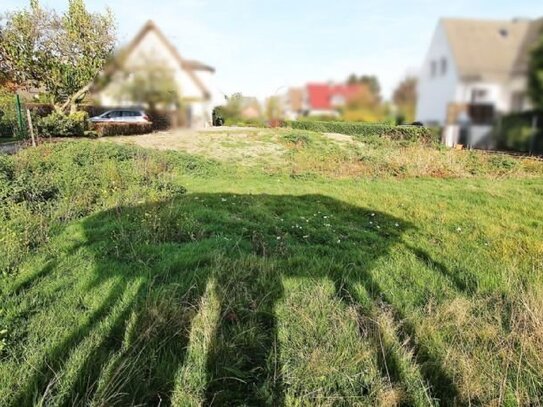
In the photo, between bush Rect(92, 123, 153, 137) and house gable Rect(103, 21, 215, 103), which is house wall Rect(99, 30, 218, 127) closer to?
house gable Rect(103, 21, 215, 103)

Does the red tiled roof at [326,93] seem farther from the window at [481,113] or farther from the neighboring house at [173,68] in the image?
the neighboring house at [173,68]

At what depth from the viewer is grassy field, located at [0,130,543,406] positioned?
186 cm

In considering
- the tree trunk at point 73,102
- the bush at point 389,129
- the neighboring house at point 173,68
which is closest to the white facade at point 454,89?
the bush at point 389,129

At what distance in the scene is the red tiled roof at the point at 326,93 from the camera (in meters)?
2.59

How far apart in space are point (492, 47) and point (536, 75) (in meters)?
0.33

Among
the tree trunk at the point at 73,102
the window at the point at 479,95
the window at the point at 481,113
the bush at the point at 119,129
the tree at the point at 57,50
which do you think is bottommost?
the bush at the point at 119,129

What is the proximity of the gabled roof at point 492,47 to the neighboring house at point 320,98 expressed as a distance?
81 centimetres

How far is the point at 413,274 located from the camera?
123 inches

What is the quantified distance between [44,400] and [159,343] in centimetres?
59

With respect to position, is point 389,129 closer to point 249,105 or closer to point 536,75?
point 249,105

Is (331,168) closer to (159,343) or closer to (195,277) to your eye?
(195,277)

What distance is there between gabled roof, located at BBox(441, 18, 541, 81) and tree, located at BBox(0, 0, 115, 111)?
1531cm

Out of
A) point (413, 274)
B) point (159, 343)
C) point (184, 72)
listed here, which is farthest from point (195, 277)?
point (184, 72)

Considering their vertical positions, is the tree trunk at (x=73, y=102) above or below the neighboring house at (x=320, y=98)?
above
